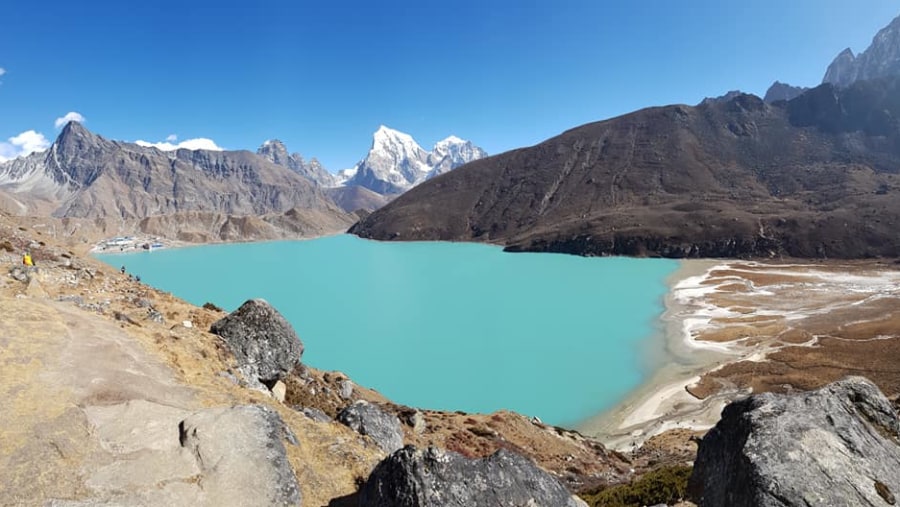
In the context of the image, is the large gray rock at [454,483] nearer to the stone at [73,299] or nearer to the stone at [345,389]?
the stone at [73,299]

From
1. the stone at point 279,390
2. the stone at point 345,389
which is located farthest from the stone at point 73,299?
the stone at point 345,389

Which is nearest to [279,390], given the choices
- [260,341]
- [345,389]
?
[260,341]

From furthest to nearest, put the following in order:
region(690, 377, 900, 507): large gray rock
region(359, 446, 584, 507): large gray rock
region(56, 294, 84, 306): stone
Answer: region(56, 294, 84, 306): stone, region(359, 446, 584, 507): large gray rock, region(690, 377, 900, 507): large gray rock

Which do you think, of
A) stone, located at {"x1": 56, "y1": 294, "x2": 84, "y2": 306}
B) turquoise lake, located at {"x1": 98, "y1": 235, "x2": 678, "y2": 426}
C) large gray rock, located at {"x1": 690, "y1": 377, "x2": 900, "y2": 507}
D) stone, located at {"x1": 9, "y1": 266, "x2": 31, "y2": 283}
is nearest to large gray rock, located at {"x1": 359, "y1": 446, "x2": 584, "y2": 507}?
large gray rock, located at {"x1": 690, "y1": 377, "x2": 900, "y2": 507}

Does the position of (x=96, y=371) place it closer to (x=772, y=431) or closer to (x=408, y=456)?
(x=408, y=456)

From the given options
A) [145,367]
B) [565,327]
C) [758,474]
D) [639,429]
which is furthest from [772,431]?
[565,327]

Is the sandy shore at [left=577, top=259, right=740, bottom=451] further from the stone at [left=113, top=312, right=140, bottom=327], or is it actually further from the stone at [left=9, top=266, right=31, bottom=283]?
the stone at [left=9, top=266, right=31, bottom=283]
